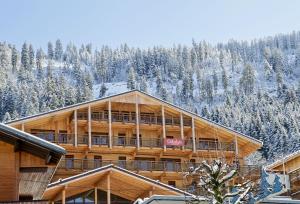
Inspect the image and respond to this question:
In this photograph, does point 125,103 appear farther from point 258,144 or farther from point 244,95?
point 244,95

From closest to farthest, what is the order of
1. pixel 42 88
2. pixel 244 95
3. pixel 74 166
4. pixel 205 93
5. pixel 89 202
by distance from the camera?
pixel 89 202 → pixel 74 166 → pixel 42 88 → pixel 244 95 → pixel 205 93

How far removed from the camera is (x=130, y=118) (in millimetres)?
43438

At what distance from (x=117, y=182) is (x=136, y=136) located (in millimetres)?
9294

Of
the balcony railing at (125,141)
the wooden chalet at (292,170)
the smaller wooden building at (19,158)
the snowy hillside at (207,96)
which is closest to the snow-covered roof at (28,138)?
the smaller wooden building at (19,158)

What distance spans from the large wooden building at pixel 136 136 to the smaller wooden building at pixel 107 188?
5673 millimetres

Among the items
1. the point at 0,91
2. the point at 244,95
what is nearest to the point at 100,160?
the point at 0,91

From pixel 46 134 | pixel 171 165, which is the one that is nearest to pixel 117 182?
pixel 46 134

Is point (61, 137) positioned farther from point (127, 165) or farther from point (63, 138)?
point (127, 165)

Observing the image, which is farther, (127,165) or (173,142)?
(173,142)

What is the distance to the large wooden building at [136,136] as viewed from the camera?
4062cm

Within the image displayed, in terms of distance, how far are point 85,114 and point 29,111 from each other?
7969 centimetres

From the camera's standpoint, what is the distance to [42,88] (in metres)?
148

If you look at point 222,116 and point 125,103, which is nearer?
point 125,103

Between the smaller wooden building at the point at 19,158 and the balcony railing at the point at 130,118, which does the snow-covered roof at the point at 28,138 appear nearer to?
the smaller wooden building at the point at 19,158
